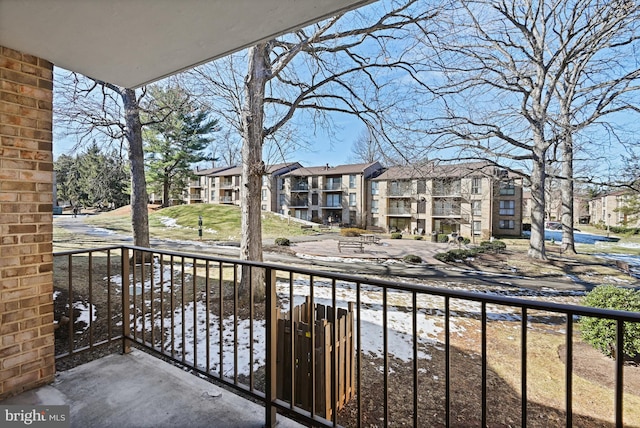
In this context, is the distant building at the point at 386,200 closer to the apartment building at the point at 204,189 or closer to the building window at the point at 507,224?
the building window at the point at 507,224

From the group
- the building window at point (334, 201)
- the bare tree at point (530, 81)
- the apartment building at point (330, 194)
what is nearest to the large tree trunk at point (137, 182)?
the bare tree at point (530, 81)

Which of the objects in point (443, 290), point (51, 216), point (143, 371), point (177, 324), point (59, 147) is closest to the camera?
point (443, 290)

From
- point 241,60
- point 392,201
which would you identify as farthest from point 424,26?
point 392,201

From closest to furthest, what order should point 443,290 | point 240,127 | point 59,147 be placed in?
point 443,290 < point 240,127 < point 59,147

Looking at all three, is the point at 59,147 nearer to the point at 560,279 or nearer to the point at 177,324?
the point at 177,324

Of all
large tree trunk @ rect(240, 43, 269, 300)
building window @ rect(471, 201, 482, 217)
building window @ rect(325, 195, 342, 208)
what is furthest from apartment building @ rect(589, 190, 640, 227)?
large tree trunk @ rect(240, 43, 269, 300)

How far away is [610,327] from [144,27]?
18.4 feet

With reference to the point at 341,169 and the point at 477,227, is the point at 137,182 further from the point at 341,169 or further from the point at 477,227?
the point at 477,227

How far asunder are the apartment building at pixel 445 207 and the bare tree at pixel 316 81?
14786 millimetres

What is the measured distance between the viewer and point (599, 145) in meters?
10.0

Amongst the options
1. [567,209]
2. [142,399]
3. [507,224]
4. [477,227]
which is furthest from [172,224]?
[507,224]

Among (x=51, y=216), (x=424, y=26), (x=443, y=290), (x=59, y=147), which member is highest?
(x=424, y=26)

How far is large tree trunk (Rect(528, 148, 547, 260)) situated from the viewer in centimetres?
1166

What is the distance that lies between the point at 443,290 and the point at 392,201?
25.8 m
